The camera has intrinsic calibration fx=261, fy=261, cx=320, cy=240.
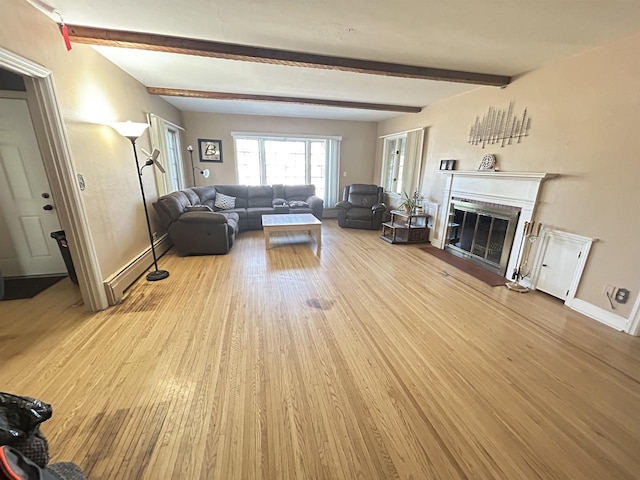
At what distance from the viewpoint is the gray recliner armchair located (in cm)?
604

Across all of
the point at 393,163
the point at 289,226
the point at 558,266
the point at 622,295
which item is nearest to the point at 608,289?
the point at 622,295

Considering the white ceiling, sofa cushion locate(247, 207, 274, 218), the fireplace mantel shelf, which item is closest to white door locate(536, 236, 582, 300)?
the fireplace mantel shelf

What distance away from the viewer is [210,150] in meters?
6.32

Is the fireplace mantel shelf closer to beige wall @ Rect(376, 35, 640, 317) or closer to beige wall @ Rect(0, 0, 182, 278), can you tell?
beige wall @ Rect(376, 35, 640, 317)

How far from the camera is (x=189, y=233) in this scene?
406 cm

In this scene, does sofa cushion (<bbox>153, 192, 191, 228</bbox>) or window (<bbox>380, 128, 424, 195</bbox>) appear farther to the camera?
window (<bbox>380, 128, 424, 195</bbox>)

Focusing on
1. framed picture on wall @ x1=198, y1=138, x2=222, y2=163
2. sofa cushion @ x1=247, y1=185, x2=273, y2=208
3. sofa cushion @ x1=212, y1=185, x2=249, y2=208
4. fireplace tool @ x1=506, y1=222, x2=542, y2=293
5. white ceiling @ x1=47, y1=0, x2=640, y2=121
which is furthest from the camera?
framed picture on wall @ x1=198, y1=138, x2=222, y2=163

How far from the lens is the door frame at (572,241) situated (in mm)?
2676

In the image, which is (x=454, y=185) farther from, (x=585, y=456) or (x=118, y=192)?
(x=118, y=192)

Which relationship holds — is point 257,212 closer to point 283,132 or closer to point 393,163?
point 283,132

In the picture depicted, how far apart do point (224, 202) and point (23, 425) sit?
17.1ft

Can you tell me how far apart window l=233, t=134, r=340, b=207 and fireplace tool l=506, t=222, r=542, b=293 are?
4709 mm

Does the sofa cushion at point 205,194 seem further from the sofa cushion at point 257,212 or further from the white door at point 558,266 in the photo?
the white door at point 558,266

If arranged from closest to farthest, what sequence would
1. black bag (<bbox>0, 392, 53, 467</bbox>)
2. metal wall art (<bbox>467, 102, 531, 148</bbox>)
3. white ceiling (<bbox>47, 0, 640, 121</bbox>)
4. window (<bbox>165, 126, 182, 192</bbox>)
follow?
black bag (<bbox>0, 392, 53, 467</bbox>) → white ceiling (<bbox>47, 0, 640, 121</bbox>) → metal wall art (<bbox>467, 102, 531, 148</bbox>) → window (<bbox>165, 126, 182, 192</bbox>)
